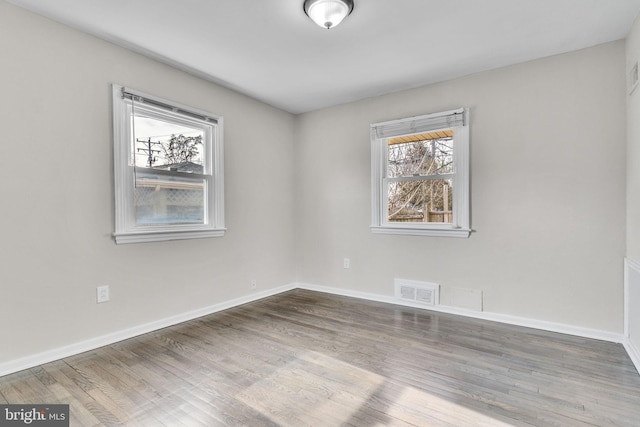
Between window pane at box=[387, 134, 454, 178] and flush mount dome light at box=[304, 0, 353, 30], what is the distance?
1.81m

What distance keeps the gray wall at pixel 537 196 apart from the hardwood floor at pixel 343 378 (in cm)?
39

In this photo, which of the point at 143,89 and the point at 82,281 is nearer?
the point at 82,281

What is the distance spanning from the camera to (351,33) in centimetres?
253

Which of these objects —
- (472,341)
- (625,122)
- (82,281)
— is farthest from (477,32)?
(82,281)

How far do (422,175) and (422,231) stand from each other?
0.63 m

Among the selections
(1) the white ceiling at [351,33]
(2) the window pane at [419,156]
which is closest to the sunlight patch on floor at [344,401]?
(2) the window pane at [419,156]

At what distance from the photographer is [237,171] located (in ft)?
12.3

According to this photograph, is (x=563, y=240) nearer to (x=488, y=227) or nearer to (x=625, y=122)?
(x=488, y=227)

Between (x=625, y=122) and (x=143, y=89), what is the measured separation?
13.2ft

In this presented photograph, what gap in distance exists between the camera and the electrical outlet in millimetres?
2570

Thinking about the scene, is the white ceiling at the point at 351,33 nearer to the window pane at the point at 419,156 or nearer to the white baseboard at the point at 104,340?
the window pane at the point at 419,156

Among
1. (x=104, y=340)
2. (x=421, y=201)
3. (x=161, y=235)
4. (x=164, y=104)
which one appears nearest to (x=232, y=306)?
(x=161, y=235)

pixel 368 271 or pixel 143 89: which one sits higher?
pixel 143 89

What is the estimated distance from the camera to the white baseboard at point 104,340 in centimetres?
217
